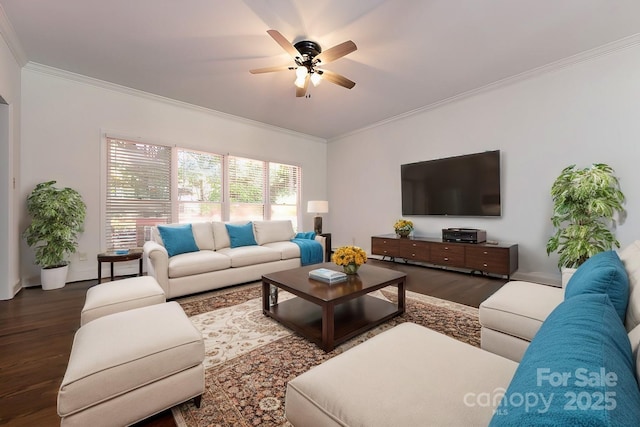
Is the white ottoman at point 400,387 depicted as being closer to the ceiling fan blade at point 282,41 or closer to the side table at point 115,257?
the ceiling fan blade at point 282,41

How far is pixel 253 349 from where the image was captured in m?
1.94

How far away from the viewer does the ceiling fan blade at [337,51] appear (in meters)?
2.43

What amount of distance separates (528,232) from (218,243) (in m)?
4.39

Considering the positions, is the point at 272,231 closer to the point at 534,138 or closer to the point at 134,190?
the point at 134,190

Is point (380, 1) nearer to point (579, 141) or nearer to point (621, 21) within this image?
point (621, 21)

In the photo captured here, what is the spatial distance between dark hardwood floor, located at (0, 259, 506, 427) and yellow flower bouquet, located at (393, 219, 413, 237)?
97 cm

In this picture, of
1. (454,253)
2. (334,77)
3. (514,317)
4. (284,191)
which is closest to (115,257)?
(334,77)

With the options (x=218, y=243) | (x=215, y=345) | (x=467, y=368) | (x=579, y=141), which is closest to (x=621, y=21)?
(x=579, y=141)

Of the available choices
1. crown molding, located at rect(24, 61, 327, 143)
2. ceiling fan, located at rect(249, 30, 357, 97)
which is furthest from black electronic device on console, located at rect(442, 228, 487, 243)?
crown molding, located at rect(24, 61, 327, 143)

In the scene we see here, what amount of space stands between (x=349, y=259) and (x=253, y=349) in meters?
1.07

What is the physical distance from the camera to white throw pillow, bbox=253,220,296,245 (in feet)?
14.1

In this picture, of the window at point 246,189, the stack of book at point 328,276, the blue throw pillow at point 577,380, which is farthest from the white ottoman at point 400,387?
the window at point 246,189

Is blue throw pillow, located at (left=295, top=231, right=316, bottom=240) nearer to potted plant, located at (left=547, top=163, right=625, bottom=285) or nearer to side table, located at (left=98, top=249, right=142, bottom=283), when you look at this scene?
side table, located at (left=98, top=249, right=142, bottom=283)

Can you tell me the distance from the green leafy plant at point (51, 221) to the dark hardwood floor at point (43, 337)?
0.47 meters
